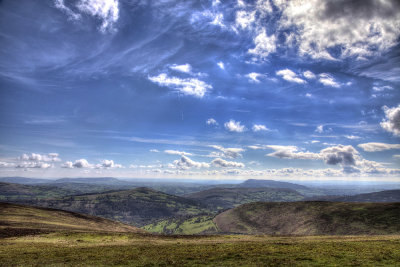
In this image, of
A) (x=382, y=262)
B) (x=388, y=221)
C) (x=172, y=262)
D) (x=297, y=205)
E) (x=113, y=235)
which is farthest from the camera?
(x=297, y=205)

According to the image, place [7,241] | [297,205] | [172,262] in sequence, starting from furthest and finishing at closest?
[297,205] < [7,241] < [172,262]

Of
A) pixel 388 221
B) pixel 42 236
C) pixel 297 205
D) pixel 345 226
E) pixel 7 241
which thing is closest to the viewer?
pixel 7 241

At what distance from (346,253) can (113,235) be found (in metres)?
57.3

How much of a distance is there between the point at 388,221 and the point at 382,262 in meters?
117

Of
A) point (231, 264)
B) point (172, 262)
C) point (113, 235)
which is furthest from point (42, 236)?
point (231, 264)

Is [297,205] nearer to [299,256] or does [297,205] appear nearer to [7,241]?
[299,256]

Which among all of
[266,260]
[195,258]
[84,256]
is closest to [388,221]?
[266,260]

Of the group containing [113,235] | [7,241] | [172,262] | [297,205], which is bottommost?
[297,205]

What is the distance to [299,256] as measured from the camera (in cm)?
3391

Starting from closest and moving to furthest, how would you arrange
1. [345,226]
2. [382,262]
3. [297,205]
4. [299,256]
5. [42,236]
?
[382,262], [299,256], [42,236], [345,226], [297,205]

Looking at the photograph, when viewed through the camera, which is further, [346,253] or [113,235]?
[113,235]

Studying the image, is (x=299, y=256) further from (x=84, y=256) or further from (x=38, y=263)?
(x=38, y=263)

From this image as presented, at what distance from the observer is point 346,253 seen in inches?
1377

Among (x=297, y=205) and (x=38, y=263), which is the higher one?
(x=38, y=263)
